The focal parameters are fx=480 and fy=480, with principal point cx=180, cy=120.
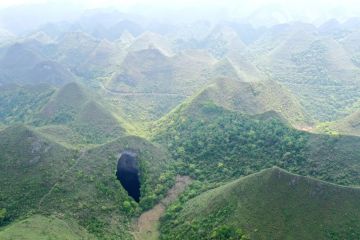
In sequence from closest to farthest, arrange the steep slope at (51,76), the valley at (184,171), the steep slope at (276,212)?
the steep slope at (276,212)
the valley at (184,171)
the steep slope at (51,76)

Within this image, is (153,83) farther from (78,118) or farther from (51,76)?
(78,118)

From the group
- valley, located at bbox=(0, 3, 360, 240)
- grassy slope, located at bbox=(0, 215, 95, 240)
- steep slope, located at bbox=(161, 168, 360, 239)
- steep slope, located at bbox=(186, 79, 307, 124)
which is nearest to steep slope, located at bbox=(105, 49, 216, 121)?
valley, located at bbox=(0, 3, 360, 240)

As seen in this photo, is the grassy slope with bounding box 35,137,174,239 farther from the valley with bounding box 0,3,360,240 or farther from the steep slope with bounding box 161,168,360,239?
the steep slope with bounding box 161,168,360,239

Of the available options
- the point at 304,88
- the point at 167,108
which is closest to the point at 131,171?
the point at 167,108

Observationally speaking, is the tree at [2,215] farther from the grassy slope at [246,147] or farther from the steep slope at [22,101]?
the steep slope at [22,101]

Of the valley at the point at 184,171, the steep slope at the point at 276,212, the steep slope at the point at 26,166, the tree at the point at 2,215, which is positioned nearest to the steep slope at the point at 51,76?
the valley at the point at 184,171

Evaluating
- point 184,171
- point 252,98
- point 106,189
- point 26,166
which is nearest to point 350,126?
point 252,98

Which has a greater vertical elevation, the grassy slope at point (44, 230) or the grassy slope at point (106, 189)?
the grassy slope at point (44, 230)
